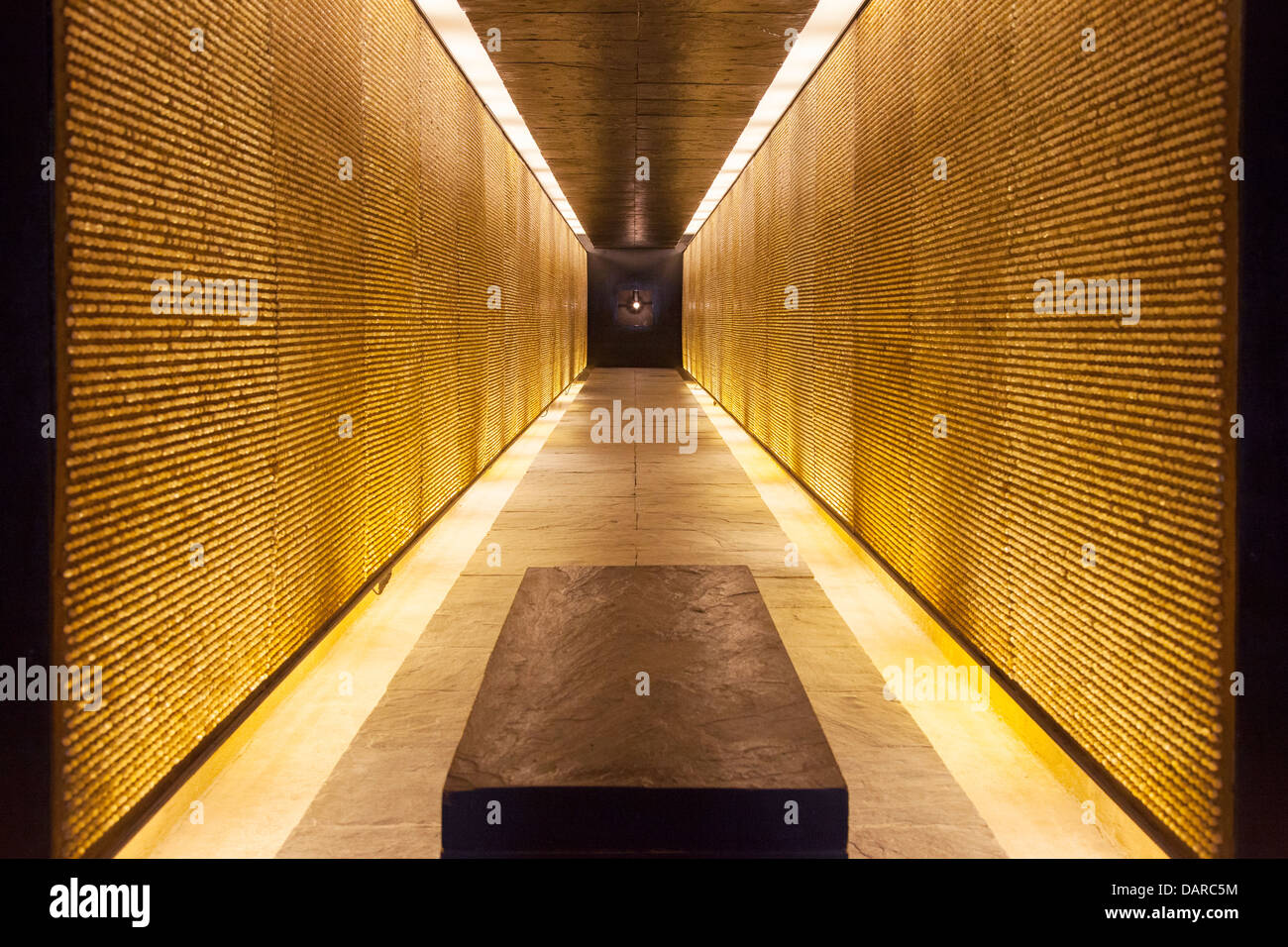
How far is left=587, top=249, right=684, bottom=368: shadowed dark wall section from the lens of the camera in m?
29.9

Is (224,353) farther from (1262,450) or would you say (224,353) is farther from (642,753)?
(1262,450)

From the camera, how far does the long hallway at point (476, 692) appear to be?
2.77 m

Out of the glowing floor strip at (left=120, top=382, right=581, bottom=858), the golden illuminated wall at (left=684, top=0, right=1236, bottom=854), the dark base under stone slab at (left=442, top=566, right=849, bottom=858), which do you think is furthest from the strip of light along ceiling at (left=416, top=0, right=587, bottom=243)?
the dark base under stone slab at (left=442, top=566, right=849, bottom=858)

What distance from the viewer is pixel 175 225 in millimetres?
2898

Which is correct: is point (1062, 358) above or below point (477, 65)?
below

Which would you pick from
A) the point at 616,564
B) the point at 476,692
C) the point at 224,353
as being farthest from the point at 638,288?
the point at 224,353

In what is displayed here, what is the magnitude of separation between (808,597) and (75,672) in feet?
12.4

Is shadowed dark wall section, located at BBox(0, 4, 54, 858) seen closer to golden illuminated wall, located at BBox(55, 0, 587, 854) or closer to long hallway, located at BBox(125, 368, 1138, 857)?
golden illuminated wall, located at BBox(55, 0, 587, 854)

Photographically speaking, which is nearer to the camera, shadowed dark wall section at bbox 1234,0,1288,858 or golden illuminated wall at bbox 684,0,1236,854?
shadowed dark wall section at bbox 1234,0,1288,858

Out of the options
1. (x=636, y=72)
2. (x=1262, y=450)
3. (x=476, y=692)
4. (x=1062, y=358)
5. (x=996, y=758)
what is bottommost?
(x=996, y=758)

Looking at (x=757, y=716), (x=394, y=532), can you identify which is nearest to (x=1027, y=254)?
(x=757, y=716)

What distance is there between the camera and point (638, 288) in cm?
3014

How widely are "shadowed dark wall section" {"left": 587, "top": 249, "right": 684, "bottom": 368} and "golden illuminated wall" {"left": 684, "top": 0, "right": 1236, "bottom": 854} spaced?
2345cm

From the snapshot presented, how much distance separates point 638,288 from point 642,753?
2857cm
